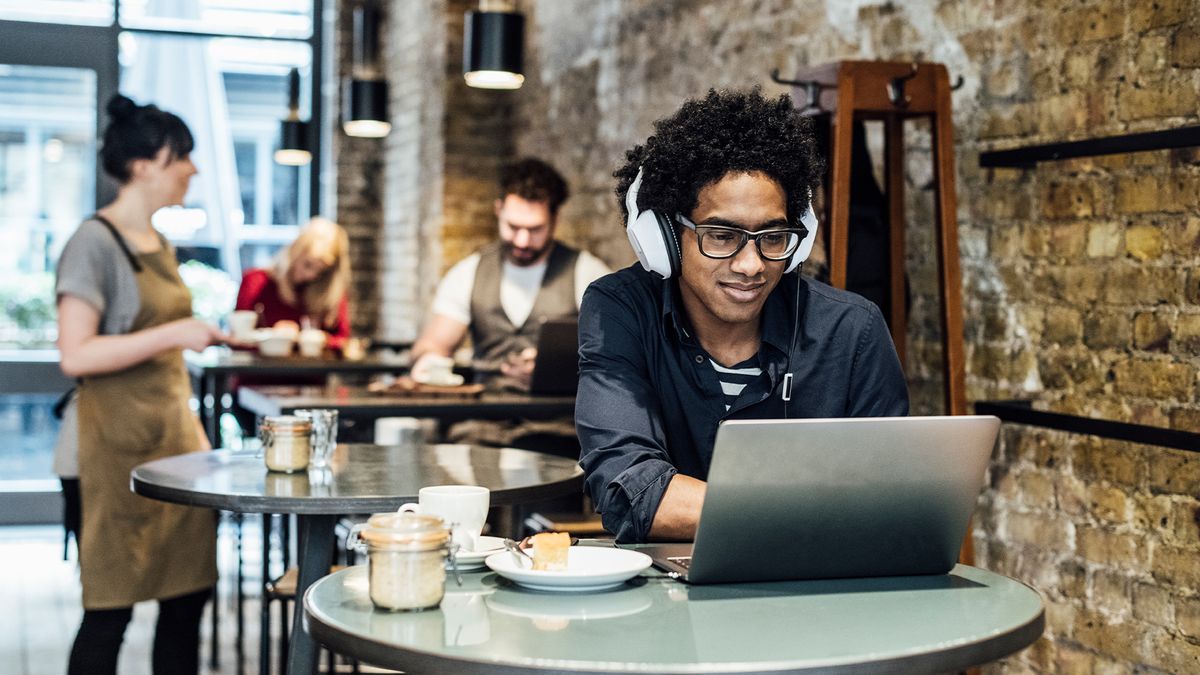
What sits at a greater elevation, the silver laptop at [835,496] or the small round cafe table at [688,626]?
the silver laptop at [835,496]

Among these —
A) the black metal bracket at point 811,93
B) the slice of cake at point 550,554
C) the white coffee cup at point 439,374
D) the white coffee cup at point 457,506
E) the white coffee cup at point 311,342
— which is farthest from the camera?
the white coffee cup at point 311,342

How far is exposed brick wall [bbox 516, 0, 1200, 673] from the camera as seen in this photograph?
8.84ft

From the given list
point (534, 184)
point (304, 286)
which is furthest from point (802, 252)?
point (304, 286)

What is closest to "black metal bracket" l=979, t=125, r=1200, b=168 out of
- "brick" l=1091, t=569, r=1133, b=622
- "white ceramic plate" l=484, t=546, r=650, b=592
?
"brick" l=1091, t=569, r=1133, b=622

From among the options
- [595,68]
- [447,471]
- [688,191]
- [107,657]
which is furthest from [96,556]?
[595,68]

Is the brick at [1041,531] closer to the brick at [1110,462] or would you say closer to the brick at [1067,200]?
the brick at [1110,462]

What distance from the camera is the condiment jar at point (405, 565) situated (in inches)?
58.6

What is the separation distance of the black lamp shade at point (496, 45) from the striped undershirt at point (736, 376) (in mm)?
2924

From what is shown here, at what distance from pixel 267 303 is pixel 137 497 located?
2806 mm

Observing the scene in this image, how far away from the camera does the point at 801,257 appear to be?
2.02 meters

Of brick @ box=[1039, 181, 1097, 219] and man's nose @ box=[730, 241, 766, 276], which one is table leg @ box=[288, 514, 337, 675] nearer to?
man's nose @ box=[730, 241, 766, 276]

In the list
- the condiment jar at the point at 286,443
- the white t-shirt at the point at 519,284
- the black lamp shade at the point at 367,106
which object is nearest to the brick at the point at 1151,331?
the condiment jar at the point at 286,443

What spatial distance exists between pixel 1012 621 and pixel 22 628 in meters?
4.12

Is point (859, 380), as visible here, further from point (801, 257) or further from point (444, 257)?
point (444, 257)
